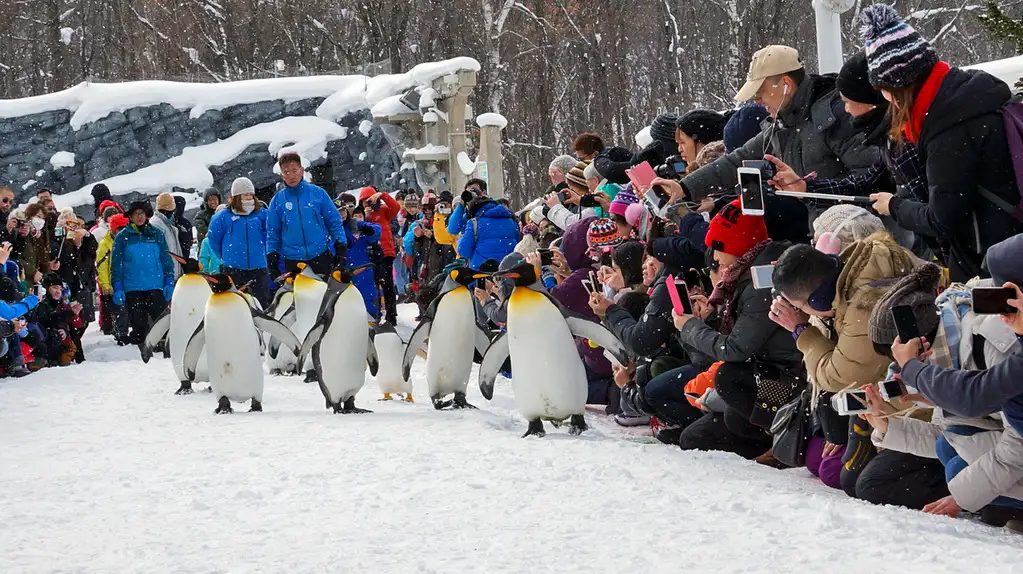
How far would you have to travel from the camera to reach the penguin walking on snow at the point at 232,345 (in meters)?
6.59

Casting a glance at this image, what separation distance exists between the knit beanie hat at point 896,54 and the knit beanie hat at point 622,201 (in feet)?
7.53

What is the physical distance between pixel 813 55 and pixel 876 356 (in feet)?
86.5

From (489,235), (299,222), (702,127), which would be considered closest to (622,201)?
(702,127)

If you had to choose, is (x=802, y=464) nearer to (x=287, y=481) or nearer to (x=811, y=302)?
(x=811, y=302)

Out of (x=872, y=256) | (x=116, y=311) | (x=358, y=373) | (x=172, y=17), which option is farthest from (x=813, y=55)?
(x=872, y=256)

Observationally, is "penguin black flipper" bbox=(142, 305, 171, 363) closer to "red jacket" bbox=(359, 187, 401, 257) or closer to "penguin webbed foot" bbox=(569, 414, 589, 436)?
"penguin webbed foot" bbox=(569, 414, 589, 436)

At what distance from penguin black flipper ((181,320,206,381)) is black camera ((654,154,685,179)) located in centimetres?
308

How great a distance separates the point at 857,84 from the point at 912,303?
3.36ft

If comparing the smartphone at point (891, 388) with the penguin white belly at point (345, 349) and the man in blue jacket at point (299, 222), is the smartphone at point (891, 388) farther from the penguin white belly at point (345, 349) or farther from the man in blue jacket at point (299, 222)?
the man in blue jacket at point (299, 222)

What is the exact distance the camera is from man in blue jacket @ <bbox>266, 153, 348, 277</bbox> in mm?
8609

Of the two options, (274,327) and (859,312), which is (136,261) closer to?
(274,327)

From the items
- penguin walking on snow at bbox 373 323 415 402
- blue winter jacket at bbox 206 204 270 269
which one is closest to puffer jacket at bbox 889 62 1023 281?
penguin walking on snow at bbox 373 323 415 402

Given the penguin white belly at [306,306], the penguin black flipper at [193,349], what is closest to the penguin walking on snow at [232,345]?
the penguin black flipper at [193,349]

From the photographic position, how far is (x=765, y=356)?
4555mm
